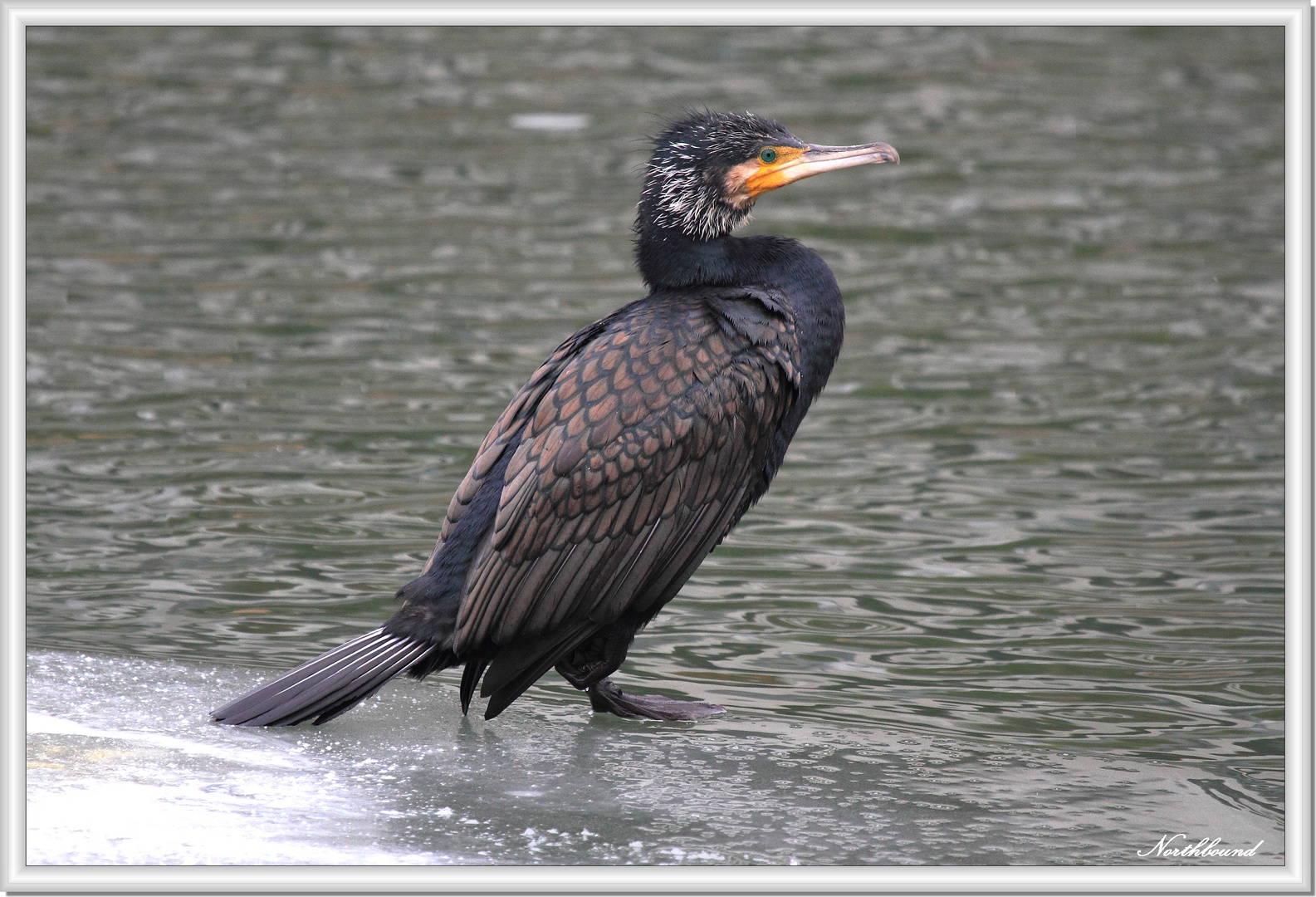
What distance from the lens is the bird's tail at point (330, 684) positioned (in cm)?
400

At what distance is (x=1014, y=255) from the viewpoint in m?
9.55

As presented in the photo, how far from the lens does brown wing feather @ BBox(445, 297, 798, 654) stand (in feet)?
13.3

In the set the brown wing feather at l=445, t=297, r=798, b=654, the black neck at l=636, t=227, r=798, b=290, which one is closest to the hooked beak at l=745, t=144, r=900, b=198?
the black neck at l=636, t=227, r=798, b=290

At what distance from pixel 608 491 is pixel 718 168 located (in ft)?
3.31

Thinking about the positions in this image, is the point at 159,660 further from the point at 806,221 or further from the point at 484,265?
the point at 806,221

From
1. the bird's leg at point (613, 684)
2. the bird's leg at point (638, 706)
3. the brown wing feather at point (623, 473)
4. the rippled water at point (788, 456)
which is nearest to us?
the rippled water at point (788, 456)

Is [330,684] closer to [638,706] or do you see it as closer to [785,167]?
[638,706]

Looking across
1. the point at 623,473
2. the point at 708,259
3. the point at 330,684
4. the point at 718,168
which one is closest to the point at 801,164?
the point at 718,168

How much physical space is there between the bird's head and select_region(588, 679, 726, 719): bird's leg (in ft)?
4.23

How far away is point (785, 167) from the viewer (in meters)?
4.49

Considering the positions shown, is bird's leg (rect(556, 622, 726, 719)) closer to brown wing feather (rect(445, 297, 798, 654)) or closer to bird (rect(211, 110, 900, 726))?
bird (rect(211, 110, 900, 726))

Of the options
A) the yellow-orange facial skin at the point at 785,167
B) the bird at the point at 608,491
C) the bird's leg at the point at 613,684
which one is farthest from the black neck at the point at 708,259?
the bird's leg at the point at 613,684

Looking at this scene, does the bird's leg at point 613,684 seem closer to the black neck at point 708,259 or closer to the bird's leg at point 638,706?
the bird's leg at point 638,706

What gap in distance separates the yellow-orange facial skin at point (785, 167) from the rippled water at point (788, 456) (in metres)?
1.45
